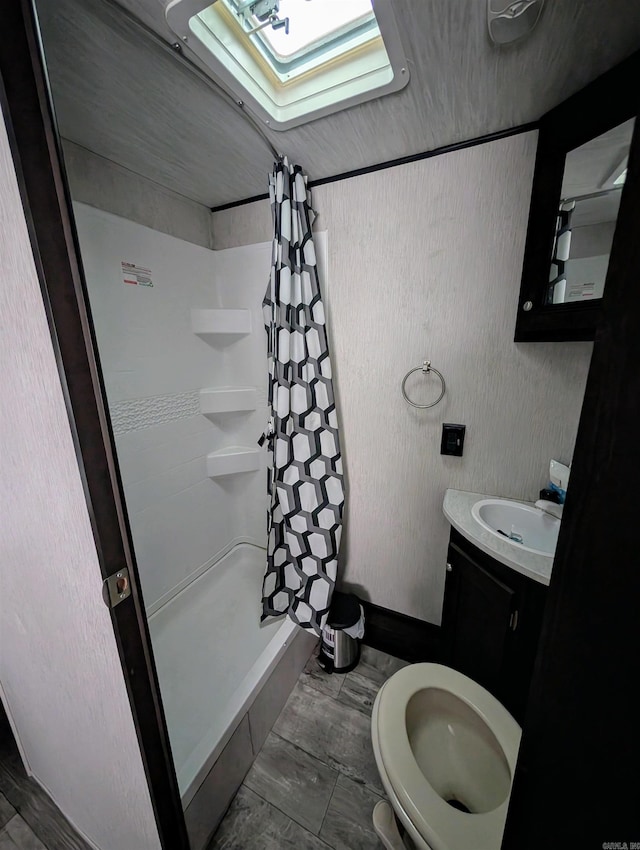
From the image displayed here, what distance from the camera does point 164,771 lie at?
0.68m

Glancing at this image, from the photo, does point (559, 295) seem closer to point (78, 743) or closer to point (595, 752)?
point (595, 752)

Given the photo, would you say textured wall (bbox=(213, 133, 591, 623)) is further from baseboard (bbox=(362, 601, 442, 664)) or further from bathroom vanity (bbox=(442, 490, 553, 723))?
bathroom vanity (bbox=(442, 490, 553, 723))

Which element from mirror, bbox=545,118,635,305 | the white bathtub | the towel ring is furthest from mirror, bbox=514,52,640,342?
the white bathtub

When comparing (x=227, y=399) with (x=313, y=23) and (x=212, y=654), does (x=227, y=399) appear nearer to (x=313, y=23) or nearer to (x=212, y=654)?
(x=212, y=654)

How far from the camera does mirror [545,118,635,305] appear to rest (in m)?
0.87

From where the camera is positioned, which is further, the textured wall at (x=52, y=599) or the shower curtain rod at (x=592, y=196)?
the shower curtain rod at (x=592, y=196)

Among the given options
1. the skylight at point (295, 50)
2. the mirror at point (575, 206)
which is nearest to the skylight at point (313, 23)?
the skylight at point (295, 50)

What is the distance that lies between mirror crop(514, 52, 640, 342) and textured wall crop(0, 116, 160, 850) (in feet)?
4.38

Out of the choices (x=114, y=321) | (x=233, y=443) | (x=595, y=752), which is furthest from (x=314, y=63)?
(x=233, y=443)

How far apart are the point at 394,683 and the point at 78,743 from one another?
2.95ft

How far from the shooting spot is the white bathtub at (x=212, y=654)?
105cm

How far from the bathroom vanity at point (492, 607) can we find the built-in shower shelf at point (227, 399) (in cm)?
123

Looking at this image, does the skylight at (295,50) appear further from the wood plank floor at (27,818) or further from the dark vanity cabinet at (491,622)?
the wood plank floor at (27,818)

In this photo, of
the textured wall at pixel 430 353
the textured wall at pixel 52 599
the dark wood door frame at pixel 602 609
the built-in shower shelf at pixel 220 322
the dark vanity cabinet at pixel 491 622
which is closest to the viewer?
the dark wood door frame at pixel 602 609
